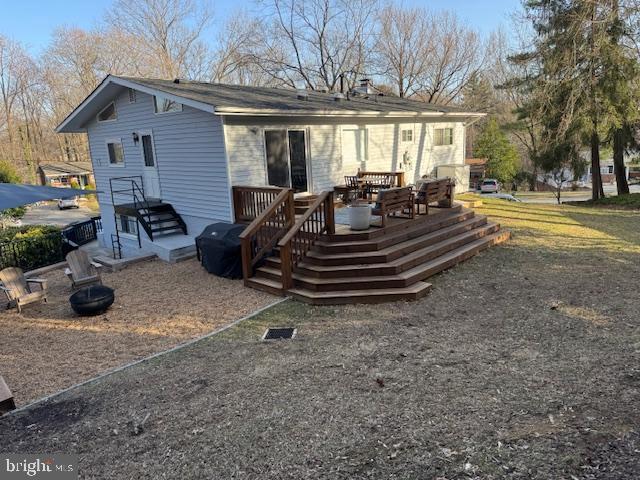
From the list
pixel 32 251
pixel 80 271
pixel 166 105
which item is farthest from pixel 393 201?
pixel 32 251

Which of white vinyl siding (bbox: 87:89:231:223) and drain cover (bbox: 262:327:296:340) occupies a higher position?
white vinyl siding (bbox: 87:89:231:223)

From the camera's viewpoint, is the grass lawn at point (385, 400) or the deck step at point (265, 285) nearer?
the grass lawn at point (385, 400)

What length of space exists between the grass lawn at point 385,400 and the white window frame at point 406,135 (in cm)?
939

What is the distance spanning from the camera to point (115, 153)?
14.8 metres

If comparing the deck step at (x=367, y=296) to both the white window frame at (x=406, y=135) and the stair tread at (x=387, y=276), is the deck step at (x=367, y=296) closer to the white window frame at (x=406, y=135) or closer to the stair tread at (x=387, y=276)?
the stair tread at (x=387, y=276)

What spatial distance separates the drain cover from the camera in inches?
238

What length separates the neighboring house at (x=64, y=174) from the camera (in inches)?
1646

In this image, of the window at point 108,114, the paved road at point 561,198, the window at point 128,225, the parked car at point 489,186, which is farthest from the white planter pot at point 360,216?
the parked car at point 489,186

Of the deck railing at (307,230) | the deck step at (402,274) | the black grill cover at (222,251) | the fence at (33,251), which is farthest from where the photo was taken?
the fence at (33,251)

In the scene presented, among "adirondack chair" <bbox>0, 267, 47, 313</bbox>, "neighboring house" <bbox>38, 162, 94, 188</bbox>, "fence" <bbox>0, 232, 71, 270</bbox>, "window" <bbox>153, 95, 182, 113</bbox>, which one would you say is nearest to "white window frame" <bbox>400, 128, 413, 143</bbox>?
"window" <bbox>153, 95, 182, 113</bbox>

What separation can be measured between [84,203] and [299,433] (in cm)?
4059

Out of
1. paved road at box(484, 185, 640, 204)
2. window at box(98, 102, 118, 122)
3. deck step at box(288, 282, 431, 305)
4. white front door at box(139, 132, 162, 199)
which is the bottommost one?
paved road at box(484, 185, 640, 204)

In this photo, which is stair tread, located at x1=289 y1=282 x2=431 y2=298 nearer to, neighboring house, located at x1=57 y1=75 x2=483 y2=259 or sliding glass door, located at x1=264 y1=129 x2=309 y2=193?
neighboring house, located at x1=57 y1=75 x2=483 y2=259

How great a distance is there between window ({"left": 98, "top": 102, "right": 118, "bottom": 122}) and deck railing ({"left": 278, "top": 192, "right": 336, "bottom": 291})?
9.31m
